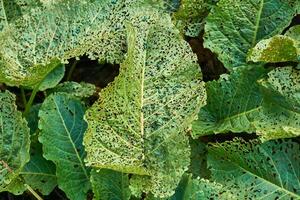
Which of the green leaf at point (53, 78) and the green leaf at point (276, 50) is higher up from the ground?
the green leaf at point (276, 50)

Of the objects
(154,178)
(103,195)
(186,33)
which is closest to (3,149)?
(103,195)

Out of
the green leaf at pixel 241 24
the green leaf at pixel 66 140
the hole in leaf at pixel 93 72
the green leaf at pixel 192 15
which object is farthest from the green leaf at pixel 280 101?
the hole in leaf at pixel 93 72

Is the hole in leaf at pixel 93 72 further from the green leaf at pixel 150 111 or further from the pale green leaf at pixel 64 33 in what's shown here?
the green leaf at pixel 150 111

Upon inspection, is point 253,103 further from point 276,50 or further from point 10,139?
point 10,139

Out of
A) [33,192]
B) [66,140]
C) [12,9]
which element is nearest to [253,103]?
[66,140]

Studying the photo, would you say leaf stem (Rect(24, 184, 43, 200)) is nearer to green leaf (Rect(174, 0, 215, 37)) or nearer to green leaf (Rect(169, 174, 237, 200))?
green leaf (Rect(169, 174, 237, 200))
